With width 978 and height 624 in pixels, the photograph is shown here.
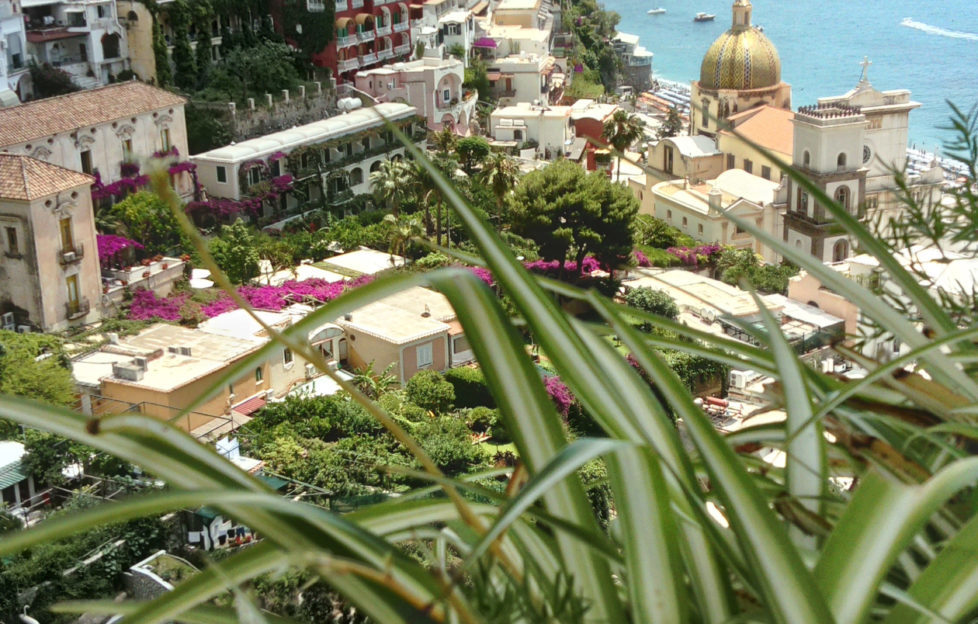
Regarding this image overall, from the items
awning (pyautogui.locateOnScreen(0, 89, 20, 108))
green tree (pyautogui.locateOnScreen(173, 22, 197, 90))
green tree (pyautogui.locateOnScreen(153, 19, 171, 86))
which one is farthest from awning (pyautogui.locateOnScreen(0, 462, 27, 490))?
green tree (pyautogui.locateOnScreen(173, 22, 197, 90))

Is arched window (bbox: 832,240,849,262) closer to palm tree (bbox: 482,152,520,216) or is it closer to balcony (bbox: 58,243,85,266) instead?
palm tree (bbox: 482,152,520,216)

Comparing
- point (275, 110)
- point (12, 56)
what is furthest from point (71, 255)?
point (275, 110)

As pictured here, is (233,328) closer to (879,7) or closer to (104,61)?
(104,61)

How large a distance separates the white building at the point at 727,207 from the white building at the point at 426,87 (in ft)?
25.8

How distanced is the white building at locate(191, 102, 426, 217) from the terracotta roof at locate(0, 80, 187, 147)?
6.41ft

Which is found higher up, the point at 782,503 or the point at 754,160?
the point at 782,503

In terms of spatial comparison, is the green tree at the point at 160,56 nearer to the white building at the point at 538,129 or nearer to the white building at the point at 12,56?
the white building at the point at 12,56

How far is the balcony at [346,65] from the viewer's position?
137 feet

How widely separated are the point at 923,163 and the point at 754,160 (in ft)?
25.5

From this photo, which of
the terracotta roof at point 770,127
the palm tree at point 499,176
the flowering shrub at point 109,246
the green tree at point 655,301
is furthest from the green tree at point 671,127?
the flowering shrub at point 109,246

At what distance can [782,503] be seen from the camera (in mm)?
2076

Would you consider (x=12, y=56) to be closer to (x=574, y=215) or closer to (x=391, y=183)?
(x=391, y=183)

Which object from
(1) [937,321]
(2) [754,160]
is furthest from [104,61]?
(1) [937,321]

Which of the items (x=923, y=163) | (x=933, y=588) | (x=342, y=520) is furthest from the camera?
(x=923, y=163)
